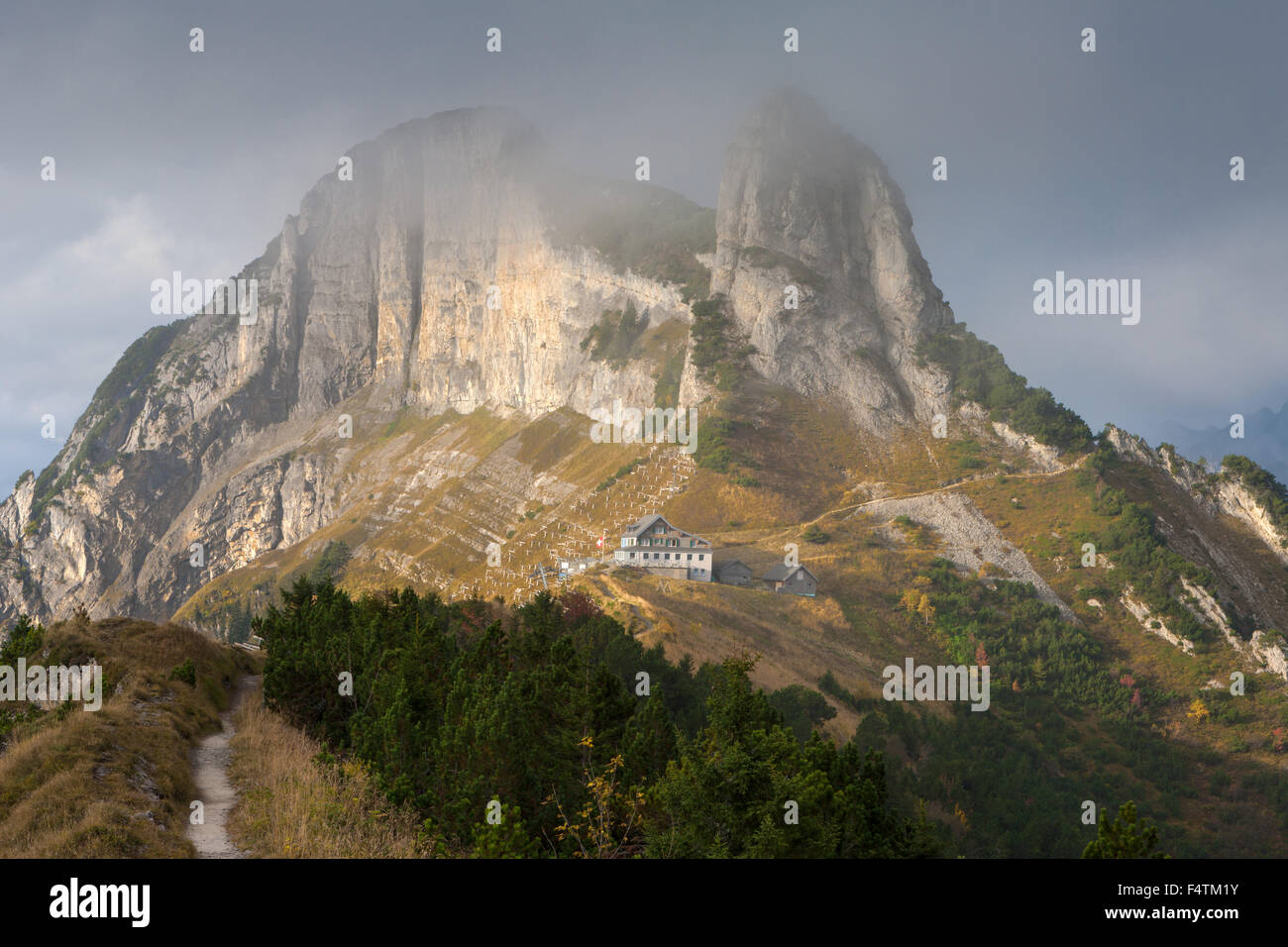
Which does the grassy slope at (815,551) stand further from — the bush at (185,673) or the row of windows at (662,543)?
the bush at (185,673)

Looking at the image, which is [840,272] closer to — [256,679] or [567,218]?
[567,218]

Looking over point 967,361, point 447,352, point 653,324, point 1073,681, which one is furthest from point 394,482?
point 1073,681

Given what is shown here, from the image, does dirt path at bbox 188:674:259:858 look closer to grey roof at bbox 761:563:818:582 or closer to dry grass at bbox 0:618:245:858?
dry grass at bbox 0:618:245:858

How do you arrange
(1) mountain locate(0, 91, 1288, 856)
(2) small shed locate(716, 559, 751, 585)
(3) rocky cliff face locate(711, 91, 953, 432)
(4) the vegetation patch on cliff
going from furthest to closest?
(3) rocky cliff face locate(711, 91, 953, 432), (4) the vegetation patch on cliff, (2) small shed locate(716, 559, 751, 585), (1) mountain locate(0, 91, 1288, 856)

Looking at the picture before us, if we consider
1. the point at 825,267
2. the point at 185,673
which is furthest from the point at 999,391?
the point at 185,673

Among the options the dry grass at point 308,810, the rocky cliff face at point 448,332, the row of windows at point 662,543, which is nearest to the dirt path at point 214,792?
the dry grass at point 308,810

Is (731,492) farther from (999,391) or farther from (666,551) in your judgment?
(999,391)

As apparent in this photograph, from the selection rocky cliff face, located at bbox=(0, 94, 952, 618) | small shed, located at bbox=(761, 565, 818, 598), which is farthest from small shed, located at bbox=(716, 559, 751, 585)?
rocky cliff face, located at bbox=(0, 94, 952, 618)
